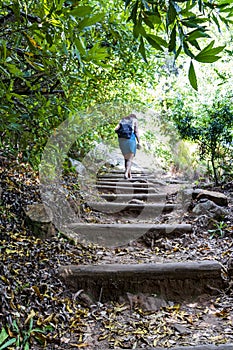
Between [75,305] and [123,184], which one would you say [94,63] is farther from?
[123,184]

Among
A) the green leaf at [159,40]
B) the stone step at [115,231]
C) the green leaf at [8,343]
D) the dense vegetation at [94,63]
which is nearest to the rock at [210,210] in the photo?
the stone step at [115,231]

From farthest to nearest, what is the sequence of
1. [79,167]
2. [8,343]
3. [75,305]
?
[79,167]
[75,305]
[8,343]

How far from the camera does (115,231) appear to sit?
2857 mm

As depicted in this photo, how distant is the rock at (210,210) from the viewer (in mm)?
3201

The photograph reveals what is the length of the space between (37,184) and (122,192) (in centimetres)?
210

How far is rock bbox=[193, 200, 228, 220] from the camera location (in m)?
3.20

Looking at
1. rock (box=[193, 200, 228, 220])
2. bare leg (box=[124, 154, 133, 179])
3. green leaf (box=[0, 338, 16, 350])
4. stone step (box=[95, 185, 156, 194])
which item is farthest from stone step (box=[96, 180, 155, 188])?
green leaf (box=[0, 338, 16, 350])

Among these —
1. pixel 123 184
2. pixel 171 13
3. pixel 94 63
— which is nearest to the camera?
pixel 171 13

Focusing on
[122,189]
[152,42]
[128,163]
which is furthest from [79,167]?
[152,42]

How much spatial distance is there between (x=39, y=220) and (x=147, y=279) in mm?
823

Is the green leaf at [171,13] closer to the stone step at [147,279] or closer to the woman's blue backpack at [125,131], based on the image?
the stone step at [147,279]

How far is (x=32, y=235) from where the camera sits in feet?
7.59

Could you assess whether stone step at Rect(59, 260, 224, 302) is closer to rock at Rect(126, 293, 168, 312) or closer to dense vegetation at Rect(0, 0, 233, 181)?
rock at Rect(126, 293, 168, 312)

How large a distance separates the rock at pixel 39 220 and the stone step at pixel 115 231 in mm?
266
